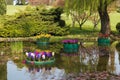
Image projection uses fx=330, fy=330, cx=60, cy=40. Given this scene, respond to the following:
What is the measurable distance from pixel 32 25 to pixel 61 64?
12131mm

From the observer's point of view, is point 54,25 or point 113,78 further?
point 54,25

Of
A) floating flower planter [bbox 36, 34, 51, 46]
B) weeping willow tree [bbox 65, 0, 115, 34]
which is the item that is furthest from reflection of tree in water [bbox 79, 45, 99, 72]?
weeping willow tree [bbox 65, 0, 115, 34]

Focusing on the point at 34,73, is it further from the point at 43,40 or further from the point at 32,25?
the point at 32,25

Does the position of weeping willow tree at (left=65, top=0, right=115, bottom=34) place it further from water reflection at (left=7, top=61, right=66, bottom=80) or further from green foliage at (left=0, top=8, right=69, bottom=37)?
water reflection at (left=7, top=61, right=66, bottom=80)

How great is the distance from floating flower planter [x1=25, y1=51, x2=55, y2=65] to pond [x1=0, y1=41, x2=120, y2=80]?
0.32 metres

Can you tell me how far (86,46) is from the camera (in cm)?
2136

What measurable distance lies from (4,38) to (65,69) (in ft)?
39.8

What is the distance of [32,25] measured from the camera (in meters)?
27.0

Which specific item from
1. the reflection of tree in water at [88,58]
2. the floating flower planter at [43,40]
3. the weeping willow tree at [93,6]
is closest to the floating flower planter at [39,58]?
the reflection of tree in water at [88,58]

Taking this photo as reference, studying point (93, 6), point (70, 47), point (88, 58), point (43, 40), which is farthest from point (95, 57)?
point (93, 6)

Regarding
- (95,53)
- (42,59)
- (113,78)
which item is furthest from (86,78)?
(95,53)

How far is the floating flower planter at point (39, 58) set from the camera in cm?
1491

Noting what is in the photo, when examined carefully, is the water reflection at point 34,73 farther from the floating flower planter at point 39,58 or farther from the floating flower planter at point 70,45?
the floating flower planter at point 70,45

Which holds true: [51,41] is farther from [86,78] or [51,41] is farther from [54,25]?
[86,78]
